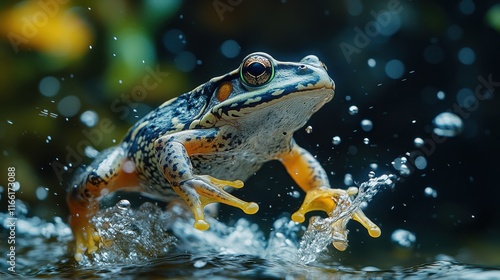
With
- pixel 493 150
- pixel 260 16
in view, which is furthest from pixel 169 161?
pixel 493 150

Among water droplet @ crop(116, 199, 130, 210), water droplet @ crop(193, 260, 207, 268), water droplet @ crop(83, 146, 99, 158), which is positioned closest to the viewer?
water droplet @ crop(193, 260, 207, 268)

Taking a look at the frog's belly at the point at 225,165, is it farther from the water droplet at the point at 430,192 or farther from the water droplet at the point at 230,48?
the water droplet at the point at 430,192

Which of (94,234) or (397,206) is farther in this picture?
(397,206)

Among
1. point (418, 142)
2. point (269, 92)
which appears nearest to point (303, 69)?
point (269, 92)

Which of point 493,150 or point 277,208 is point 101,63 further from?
point 493,150

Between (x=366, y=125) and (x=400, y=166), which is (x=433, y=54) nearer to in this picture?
(x=366, y=125)

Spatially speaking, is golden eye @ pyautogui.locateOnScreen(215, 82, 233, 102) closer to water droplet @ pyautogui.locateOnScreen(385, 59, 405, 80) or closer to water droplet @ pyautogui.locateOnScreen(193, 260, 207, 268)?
water droplet @ pyautogui.locateOnScreen(193, 260, 207, 268)

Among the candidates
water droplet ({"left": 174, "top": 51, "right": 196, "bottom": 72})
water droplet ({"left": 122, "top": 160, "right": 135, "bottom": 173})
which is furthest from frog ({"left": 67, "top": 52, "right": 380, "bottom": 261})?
water droplet ({"left": 174, "top": 51, "right": 196, "bottom": 72})
